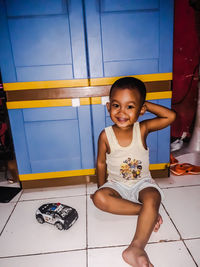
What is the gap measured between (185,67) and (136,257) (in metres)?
2.56

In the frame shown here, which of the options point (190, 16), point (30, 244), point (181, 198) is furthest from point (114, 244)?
point (190, 16)

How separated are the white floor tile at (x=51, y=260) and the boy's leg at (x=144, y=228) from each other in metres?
0.28

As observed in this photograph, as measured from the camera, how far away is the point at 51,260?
1.20 meters

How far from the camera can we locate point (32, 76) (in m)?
1.78

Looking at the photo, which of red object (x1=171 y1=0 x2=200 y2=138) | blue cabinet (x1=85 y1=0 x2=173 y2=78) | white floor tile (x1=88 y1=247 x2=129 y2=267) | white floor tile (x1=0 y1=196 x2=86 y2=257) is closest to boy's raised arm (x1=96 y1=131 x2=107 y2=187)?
white floor tile (x1=0 y1=196 x2=86 y2=257)

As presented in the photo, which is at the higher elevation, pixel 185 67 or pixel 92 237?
pixel 185 67

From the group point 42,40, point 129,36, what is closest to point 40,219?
point 42,40

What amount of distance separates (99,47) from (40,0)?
23.4 inches

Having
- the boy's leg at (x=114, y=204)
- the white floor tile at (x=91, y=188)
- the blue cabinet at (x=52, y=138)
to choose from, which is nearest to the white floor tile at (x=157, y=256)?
the boy's leg at (x=114, y=204)

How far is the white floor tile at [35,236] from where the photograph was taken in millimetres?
1292

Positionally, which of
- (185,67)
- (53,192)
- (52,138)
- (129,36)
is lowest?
(53,192)

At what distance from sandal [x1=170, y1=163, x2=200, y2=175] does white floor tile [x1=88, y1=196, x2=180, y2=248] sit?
2.24 ft

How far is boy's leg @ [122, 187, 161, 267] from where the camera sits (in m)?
1.06

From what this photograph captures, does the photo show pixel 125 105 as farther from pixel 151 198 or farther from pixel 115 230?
pixel 115 230
